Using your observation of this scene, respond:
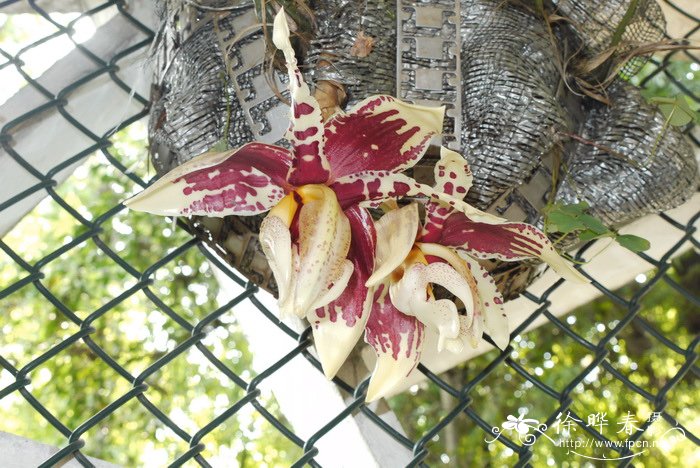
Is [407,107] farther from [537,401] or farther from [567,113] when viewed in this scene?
[537,401]

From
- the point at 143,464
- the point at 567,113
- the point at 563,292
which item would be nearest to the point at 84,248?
the point at 143,464

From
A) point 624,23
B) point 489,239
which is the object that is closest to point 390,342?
point 489,239

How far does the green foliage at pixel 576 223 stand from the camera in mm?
700

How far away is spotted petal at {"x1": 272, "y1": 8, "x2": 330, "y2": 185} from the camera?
531 millimetres

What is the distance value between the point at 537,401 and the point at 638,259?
1.32 metres

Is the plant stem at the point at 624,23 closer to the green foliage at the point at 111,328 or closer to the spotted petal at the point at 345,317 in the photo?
the spotted petal at the point at 345,317

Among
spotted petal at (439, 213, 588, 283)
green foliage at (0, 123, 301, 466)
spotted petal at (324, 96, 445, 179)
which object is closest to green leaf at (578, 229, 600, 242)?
spotted petal at (439, 213, 588, 283)

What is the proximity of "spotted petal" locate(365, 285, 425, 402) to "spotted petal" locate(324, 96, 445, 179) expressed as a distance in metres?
0.09

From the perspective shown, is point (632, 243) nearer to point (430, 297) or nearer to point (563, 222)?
point (563, 222)

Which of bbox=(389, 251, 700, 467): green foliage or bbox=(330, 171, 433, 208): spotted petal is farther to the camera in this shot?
bbox=(389, 251, 700, 467): green foliage

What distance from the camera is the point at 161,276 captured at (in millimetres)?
2252

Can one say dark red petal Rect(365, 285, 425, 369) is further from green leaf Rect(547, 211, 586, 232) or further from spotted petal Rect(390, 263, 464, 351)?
green leaf Rect(547, 211, 586, 232)

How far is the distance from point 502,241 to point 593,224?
0.46 ft

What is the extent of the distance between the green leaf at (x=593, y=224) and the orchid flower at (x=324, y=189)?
0.66ft
